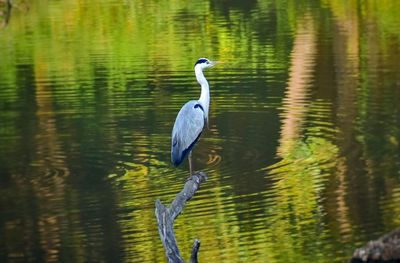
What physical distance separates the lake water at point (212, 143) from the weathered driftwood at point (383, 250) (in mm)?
701

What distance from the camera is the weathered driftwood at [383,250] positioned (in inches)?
503

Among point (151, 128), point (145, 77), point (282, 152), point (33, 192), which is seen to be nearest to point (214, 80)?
Result: point (145, 77)

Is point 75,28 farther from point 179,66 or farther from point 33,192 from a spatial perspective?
point 33,192

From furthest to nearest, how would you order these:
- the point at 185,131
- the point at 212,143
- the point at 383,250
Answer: the point at 212,143 → the point at 185,131 → the point at 383,250

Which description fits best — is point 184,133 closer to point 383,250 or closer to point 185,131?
point 185,131

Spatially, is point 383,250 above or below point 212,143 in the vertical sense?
above

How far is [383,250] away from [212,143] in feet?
23.1

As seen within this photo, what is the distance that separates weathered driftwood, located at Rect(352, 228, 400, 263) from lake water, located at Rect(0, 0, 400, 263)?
0.70 metres

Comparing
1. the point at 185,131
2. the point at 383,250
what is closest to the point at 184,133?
the point at 185,131

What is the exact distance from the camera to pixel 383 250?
1287 centimetres

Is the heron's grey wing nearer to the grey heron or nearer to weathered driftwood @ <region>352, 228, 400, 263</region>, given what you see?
the grey heron

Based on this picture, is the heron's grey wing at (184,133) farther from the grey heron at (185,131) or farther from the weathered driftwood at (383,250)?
the weathered driftwood at (383,250)

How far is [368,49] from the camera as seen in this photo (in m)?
30.8

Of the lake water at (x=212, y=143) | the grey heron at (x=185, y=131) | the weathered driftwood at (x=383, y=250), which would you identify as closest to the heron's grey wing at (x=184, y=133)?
the grey heron at (x=185, y=131)
